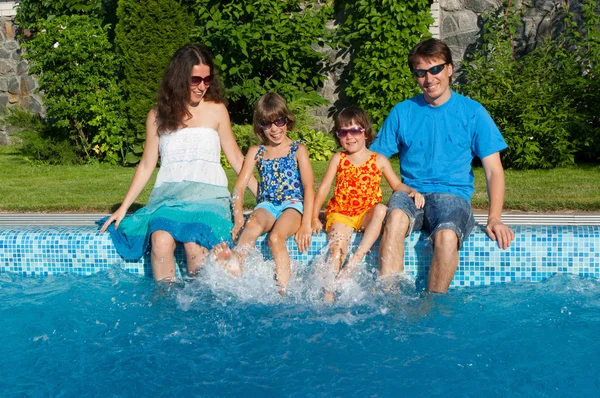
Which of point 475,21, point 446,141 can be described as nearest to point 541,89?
point 475,21

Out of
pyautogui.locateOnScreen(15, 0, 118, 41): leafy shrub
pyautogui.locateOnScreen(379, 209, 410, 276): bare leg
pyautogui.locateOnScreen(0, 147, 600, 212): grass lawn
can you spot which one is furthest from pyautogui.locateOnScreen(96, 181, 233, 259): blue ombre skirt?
pyautogui.locateOnScreen(15, 0, 118, 41): leafy shrub

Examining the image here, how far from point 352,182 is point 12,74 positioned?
30.1 feet

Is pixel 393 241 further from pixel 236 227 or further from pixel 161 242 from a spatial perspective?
A: pixel 161 242

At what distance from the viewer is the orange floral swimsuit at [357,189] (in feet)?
13.8

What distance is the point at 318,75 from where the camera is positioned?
9555 millimetres

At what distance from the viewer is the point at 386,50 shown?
8.93m

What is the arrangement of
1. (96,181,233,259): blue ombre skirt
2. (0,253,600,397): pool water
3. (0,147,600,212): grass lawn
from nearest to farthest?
(0,253,600,397): pool water
(96,181,233,259): blue ombre skirt
(0,147,600,212): grass lawn

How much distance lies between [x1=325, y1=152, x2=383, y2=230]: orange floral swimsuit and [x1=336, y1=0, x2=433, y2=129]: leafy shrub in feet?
15.6

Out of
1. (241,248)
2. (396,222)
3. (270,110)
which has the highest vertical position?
(270,110)

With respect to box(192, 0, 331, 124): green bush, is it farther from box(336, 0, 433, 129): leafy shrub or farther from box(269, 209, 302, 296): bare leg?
box(269, 209, 302, 296): bare leg

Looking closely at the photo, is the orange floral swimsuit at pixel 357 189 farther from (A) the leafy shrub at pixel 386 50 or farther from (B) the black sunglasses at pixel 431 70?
(A) the leafy shrub at pixel 386 50

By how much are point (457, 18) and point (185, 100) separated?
579 centimetres

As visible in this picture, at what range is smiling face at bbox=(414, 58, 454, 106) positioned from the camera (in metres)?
3.98

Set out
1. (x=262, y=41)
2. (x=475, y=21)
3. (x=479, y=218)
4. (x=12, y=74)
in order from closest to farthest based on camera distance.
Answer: (x=479, y=218), (x=262, y=41), (x=475, y=21), (x=12, y=74)
